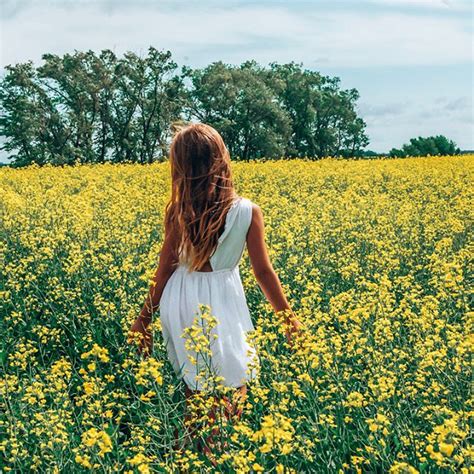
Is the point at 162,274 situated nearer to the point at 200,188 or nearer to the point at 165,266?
the point at 165,266

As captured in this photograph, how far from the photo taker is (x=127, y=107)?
47750 millimetres

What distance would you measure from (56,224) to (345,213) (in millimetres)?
3254

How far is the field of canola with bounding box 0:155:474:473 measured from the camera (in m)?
2.77

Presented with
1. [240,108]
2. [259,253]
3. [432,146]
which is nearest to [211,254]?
[259,253]

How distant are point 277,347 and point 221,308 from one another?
1.33 m

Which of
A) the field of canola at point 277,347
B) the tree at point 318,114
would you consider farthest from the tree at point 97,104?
the field of canola at point 277,347

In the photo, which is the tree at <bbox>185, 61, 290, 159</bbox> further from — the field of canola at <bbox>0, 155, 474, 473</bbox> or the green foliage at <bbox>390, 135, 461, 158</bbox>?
the field of canola at <bbox>0, 155, 474, 473</bbox>

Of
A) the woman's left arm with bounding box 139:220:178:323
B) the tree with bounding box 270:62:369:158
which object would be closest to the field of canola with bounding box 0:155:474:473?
the woman's left arm with bounding box 139:220:178:323

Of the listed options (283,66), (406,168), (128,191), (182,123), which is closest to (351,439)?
(182,123)

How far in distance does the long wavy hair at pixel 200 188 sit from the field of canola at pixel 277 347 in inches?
19.4

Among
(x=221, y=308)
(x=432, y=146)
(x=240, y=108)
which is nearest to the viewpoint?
(x=221, y=308)

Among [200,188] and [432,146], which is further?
[432,146]

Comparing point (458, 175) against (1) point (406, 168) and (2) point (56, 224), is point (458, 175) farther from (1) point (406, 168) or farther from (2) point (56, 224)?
(2) point (56, 224)

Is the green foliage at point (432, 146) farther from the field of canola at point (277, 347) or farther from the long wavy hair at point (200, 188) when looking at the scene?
the long wavy hair at point (200, 188)
